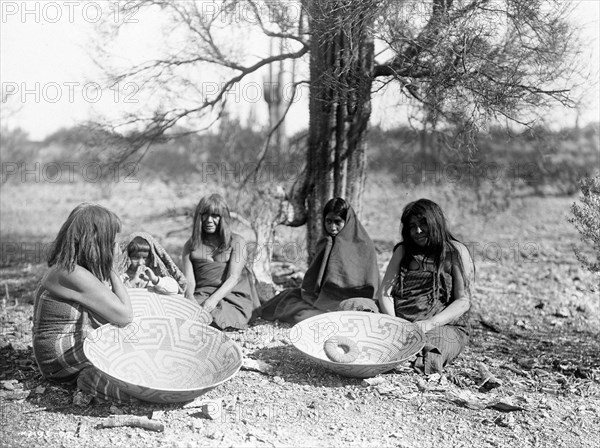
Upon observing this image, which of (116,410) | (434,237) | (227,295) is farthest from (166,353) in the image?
(434,237)

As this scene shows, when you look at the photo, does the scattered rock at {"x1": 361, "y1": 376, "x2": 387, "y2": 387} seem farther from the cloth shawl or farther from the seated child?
the seated child

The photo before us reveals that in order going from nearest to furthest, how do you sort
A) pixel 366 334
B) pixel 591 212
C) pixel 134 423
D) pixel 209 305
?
1. pixel 134 423
2. pixel 366 334
3. pixel 591 212
4. pixel 209 305

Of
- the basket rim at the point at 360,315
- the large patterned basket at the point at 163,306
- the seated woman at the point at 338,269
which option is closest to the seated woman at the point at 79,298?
the large patterned basket at the point at 163,306

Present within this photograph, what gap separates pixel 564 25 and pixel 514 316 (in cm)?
278

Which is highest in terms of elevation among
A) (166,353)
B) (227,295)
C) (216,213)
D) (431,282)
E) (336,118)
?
(336,118)

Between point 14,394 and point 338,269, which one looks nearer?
point 14,394

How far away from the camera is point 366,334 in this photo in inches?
177

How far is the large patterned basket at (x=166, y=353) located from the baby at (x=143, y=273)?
68 centimetres

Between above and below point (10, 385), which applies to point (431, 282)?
above

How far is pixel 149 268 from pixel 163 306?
435 mm

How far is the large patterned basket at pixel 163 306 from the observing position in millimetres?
4430

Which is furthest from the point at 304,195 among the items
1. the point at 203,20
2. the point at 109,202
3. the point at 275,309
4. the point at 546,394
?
the point at 109,202

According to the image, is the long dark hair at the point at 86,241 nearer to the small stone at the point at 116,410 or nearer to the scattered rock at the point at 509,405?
the small stone at the point at 116,410

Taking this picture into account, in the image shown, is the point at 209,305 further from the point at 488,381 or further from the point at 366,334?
the point at 488,381
